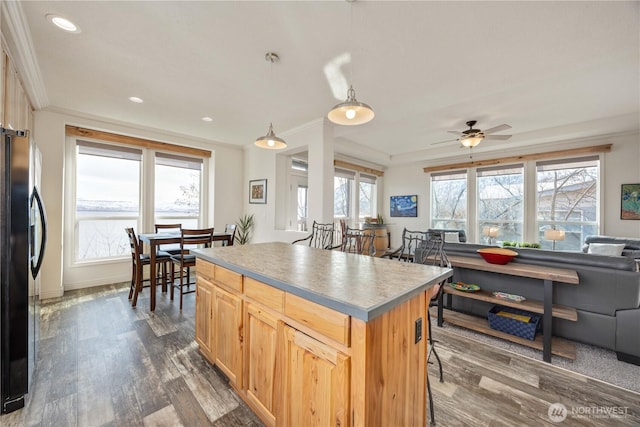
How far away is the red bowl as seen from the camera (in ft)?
8.30

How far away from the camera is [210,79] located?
277 cm

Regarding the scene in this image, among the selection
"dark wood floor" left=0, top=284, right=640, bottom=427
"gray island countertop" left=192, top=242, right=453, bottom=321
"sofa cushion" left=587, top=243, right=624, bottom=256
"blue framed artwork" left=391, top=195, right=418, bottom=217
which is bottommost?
"dark wood floor" left=0, top=284, right=640, bottom=427

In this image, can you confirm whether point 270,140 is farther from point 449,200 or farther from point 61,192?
point 449,200

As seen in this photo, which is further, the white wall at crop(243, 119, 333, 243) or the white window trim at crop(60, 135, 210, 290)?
the white wall at crop(243, 119, 333, 243)

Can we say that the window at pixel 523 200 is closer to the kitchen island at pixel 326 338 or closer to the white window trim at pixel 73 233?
the kitchen island at pixel 326 338

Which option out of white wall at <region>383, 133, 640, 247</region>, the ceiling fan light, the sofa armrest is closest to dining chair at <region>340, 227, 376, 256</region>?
the sofa armrest

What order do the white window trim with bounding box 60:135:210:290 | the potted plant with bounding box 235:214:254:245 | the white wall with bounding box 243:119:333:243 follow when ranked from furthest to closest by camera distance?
1. the potted plant with bounding box 235:214:254:245
2. the white wall with bounding box 243:119:333:243
3. the white window trim with bounding box 60:135:210:290

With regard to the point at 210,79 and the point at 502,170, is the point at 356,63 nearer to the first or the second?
the point at 210,79

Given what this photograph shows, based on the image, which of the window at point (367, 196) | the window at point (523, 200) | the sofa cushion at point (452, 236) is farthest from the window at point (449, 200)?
the window at point (367, 196)

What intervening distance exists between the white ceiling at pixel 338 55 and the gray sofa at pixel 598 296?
186 centimetres

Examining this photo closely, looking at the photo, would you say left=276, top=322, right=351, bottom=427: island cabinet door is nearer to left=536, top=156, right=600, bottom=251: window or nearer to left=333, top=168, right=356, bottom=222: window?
left=333, top=168, right=356, bottom=222: window

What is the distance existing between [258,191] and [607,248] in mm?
5805

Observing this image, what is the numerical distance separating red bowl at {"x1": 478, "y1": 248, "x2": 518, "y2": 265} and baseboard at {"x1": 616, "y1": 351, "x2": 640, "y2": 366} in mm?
1030

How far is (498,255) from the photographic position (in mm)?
2537
